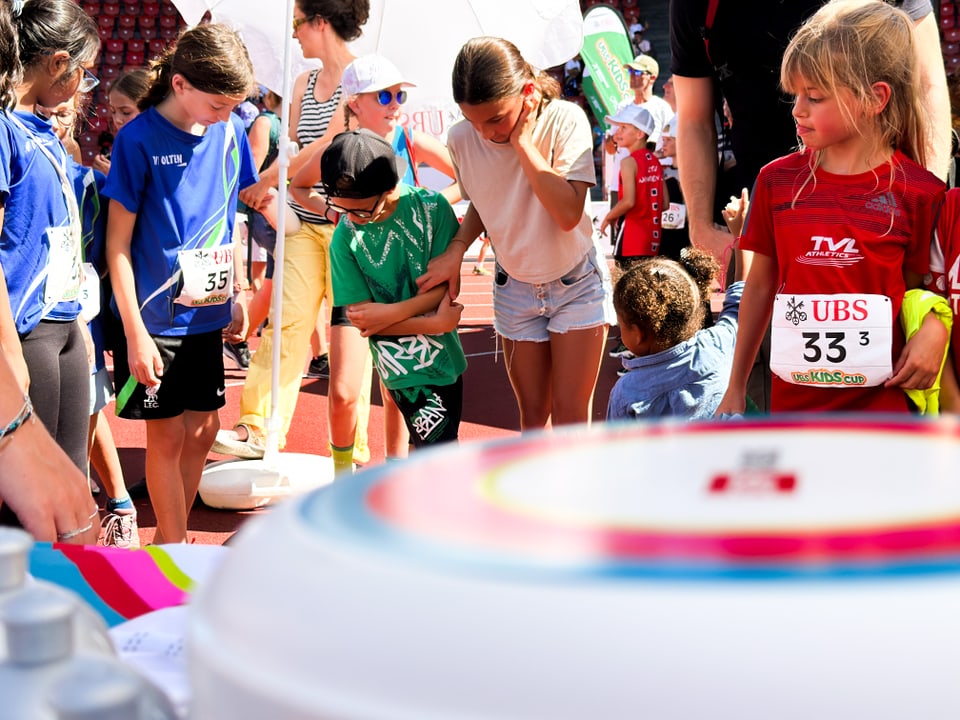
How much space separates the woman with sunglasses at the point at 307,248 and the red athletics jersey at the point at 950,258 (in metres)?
2.38

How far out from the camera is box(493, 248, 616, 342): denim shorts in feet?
12.3

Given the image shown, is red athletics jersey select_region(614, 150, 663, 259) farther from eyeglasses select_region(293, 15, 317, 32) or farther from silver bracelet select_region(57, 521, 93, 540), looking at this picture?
silver bracelet select_region(57, 521, 93, 540)

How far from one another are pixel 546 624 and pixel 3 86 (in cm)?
230

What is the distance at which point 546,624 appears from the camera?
44 centimetres

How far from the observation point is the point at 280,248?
436 centimetres

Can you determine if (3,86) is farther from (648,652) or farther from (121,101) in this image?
(121,101)

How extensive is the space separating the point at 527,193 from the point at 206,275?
105 centimetres

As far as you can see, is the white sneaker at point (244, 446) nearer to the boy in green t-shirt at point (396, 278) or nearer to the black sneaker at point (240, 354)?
the boy in green t-shirt at point (396, 278)

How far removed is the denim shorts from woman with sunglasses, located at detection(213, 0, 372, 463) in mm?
809

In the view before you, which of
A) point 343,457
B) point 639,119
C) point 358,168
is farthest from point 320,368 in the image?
point 358,168

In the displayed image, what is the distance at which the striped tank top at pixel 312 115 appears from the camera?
4840 millimetres

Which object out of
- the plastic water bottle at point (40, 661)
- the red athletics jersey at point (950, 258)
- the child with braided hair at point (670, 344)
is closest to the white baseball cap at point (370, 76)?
the child with braided hair at point (670, 344)

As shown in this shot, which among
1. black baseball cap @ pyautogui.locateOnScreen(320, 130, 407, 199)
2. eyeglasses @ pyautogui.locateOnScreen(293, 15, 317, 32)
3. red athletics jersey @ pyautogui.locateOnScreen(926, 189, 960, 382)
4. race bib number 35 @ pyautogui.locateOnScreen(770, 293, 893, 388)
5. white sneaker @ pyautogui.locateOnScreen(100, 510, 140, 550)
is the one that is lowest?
white sneaker @ pyautogui.locateOnScreen(100, 510, 140, 550)

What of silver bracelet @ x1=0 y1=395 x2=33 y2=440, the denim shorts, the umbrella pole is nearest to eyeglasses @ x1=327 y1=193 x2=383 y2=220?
the denim shorts
